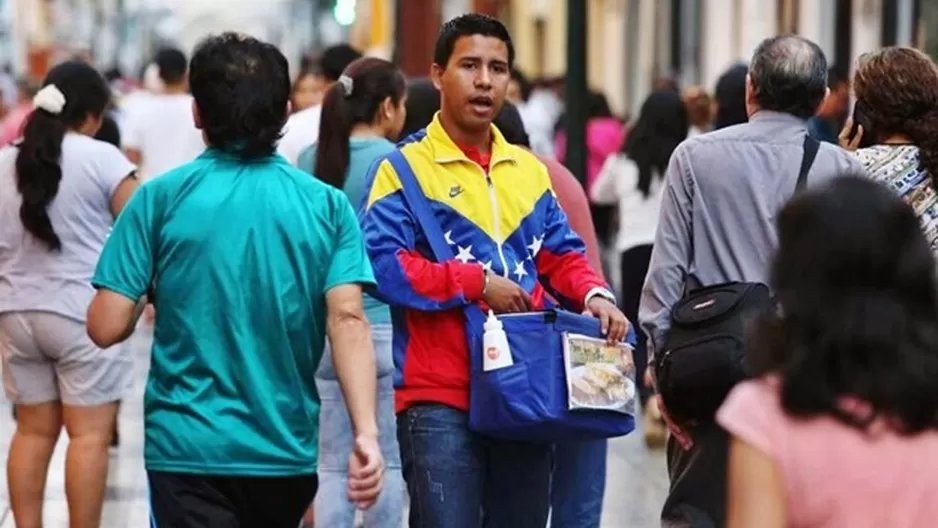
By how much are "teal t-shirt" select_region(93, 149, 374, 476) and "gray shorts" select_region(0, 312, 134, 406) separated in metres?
3.10

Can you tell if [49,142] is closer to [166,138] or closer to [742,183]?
[742,183]

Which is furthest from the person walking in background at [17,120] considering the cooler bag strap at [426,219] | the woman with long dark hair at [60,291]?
the cooler bag strap at [426,219]

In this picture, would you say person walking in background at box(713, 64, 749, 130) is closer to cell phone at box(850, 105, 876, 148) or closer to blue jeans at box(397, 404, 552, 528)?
cell phone at box(850, 105, 876, 148)

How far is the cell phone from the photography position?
7.43m

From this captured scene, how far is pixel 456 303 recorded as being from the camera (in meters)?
6.67

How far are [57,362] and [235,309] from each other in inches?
130

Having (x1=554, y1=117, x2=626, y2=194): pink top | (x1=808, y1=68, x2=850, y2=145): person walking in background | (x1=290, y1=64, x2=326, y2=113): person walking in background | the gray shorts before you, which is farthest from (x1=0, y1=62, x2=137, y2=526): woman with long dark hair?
(x1=554, y1=117, x2=626, y2=194): pink top

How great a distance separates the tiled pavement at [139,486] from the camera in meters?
10.5

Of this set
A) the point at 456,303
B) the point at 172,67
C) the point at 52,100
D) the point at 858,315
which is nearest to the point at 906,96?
the point at 456,303

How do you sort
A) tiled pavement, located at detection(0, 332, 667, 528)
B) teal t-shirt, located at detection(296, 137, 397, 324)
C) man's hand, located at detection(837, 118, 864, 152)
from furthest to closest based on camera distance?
tiled pavement, located at detection(0, 332, 667, 528) → teal t-shirt, located at detection(296, 137, 397, 324) → man's hand, located at detection(837, 118, 864, 152)

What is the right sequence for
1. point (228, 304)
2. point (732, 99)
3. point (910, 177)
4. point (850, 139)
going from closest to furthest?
point (228, 304), point (910, 177), point (850, 139), point (732, 99)

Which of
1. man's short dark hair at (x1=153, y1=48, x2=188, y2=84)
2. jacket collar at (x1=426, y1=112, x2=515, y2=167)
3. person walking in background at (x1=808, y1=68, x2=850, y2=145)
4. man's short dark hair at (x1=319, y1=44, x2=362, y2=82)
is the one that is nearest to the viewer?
jacket collar at (x1=426, y1=112, x2=515, y2=167)

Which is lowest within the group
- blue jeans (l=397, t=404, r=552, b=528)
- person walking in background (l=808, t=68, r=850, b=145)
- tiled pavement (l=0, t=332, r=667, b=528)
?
tiled pavement (l=0, t=332, r=667, b=528)

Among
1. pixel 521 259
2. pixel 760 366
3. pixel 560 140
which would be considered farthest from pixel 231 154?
pixel 560 140
